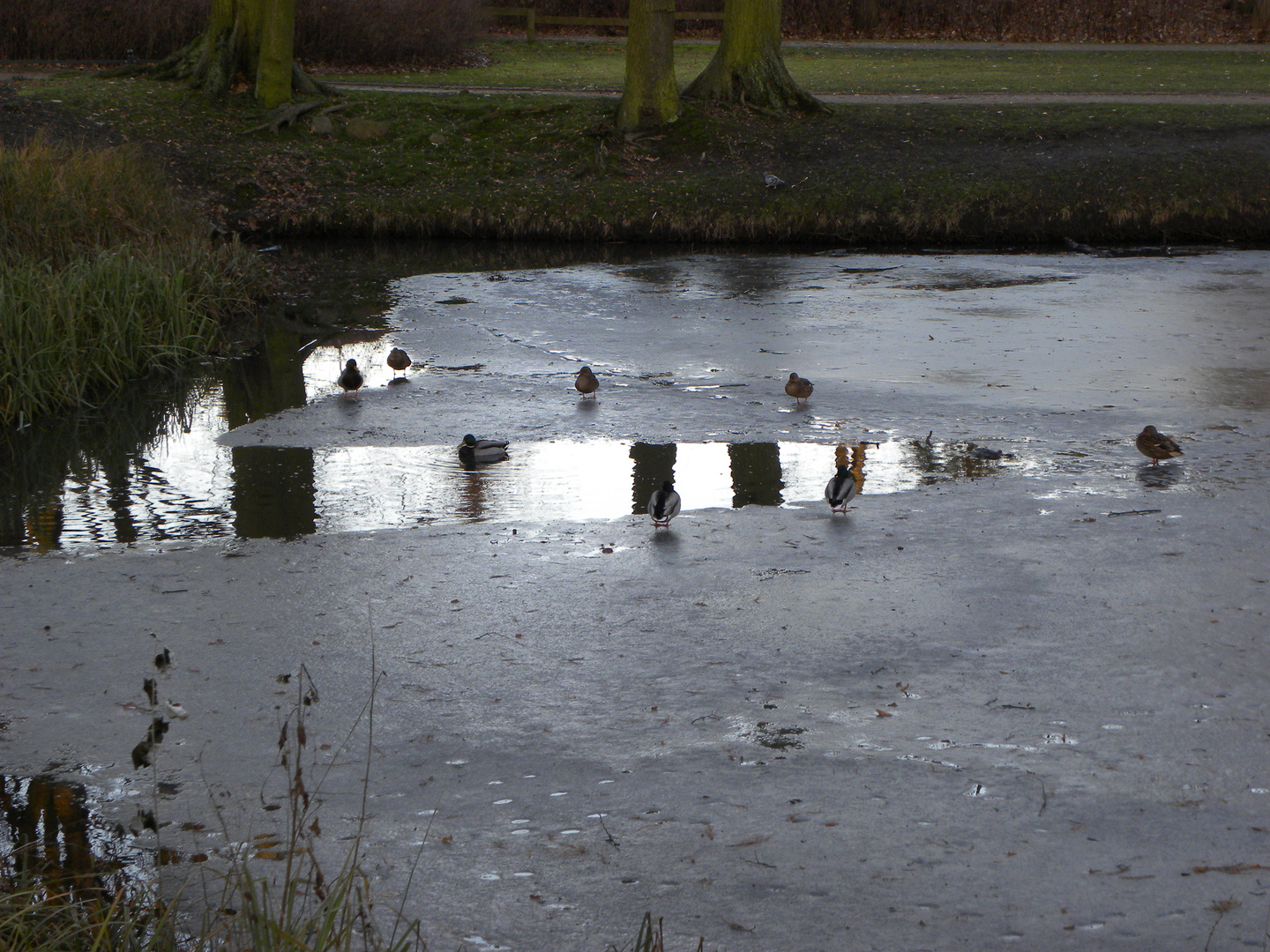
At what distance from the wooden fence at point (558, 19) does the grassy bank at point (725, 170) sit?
16388 mm

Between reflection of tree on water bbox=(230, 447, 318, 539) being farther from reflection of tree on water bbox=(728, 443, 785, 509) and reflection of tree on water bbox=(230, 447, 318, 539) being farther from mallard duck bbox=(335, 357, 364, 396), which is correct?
reflection of tree on water bbox=(728, 443, 785, 509)

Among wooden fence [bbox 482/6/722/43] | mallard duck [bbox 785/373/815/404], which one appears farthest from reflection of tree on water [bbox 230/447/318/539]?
wooden fence [bbox 482/6/722/43]

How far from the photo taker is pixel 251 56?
22547 mm

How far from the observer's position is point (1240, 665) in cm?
479

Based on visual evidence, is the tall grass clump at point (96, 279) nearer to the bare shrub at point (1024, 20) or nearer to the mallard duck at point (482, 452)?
the mallard duck at point (482, 452)

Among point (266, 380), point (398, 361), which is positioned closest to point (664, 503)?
point (398, 361)

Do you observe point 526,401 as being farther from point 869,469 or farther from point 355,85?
point 355,85

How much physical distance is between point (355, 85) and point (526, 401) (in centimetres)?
1901

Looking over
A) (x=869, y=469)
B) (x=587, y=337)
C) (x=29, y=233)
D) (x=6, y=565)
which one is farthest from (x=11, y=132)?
(x=869, y=469)

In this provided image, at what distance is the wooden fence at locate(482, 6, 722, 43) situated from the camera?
123 feet

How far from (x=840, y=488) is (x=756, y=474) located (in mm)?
1291

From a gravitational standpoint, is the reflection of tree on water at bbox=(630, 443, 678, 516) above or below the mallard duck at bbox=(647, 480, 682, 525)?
below

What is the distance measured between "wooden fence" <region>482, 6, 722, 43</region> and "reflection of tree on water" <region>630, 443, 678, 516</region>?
105 ft

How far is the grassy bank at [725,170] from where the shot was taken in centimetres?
1727
